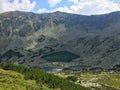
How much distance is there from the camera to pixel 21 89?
116 metres

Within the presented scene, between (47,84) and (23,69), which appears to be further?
(23,69)

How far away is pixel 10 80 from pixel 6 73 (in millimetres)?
23979

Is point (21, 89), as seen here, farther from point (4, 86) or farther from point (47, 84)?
point (47, 84)

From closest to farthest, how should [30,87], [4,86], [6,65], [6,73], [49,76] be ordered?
[4,86], [30,87], [6,73], [49,76], [6,65]

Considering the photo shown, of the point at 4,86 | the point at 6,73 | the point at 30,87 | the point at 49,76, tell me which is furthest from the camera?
the point at 49,76

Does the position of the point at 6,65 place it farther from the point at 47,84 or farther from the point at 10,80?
the point at 10,80

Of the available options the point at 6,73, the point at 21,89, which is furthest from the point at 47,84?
the point at 21,89

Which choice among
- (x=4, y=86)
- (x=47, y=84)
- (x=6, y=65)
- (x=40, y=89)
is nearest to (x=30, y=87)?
(x=40, y=89)

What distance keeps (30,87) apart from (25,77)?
3070cm

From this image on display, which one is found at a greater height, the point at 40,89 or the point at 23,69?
the point at 23,69

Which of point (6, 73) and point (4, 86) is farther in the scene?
point (6, 73)

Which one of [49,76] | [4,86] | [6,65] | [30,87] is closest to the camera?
[4,86]

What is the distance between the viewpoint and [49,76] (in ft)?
556

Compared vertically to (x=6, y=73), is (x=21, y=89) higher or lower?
lower
